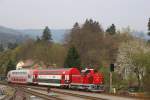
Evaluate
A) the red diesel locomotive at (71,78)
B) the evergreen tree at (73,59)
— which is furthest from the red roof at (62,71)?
the evergreen tree at (73,59)

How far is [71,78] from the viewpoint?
213 ft

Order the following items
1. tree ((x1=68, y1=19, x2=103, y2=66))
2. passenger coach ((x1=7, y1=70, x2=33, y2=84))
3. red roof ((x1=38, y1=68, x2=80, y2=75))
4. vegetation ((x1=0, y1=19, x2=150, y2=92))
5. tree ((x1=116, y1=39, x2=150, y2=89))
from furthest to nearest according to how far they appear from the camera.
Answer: tree ((x1=68, y1=19, x2=103, y2=66)) < passenger coach ((x1=7, y1=70, x2=33, y2=84)) < vegetation ((x1=0, y1=19, x2=150, y2=92)) < tree ((x1=116, y1=39, x2=150, y2=89)) < red roof ((x1=38, y1=68, x2=80, y2=75))

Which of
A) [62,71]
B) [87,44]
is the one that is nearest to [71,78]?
[62,71]

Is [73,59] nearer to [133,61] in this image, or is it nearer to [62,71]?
[133,61]

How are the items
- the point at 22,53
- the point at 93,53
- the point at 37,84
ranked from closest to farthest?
1. the point at 37,84
2. the point at 93,53
3. the point at 22,53

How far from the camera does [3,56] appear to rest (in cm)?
18850

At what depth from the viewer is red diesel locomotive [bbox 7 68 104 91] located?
5906cm

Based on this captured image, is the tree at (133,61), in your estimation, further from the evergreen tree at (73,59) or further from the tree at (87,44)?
the tree at (87,44)

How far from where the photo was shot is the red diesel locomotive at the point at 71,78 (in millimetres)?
59062

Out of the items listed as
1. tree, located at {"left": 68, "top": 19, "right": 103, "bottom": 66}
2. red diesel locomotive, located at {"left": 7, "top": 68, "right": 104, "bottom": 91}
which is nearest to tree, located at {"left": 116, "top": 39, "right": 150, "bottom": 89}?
red diesel locomotive, located at {"left": 7, "top": 68, "right": 104, "bottom": 91}

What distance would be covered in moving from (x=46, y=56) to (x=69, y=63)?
4839 centimetres

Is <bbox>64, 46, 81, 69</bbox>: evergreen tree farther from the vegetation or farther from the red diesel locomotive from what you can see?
the red diesel locomotive

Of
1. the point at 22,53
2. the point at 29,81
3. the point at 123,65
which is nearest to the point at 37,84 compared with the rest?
the point at 29,81

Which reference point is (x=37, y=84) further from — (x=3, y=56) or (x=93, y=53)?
(x=3, y=56)
